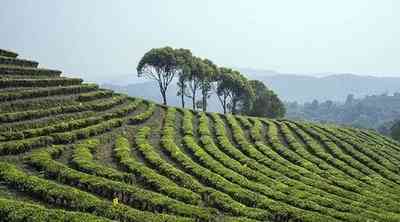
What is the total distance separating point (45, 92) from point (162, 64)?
40.4m

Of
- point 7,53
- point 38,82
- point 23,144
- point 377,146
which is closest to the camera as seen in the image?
point 23,144

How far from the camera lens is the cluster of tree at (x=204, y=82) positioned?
85.1m

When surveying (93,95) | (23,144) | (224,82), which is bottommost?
(23,144)

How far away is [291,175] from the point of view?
34.1m

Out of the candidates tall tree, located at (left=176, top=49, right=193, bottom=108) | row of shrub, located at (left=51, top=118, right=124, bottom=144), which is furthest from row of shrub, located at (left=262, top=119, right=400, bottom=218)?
tall tree, located at (left=176, top=49, right=193, bottom=108)

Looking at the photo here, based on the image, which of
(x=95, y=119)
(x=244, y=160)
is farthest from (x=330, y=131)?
(x=95, y=119)

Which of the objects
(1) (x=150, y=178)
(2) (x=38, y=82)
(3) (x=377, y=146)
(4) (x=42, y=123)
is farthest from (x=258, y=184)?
(2) (x=38, y=82)

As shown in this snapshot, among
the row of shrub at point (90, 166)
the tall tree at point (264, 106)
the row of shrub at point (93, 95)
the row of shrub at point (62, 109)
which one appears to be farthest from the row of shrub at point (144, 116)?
the tall tree at point (264, 106)

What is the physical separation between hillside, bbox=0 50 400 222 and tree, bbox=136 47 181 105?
27256 mm

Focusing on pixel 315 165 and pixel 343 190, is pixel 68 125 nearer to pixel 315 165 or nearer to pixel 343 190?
pixel 315 165

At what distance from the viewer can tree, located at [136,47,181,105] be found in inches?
3305

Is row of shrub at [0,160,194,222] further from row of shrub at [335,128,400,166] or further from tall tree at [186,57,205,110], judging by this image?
tall tree at [186,57,205,110]

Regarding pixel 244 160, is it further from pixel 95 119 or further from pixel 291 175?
pixel 95 119

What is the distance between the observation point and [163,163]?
32.1 meters
